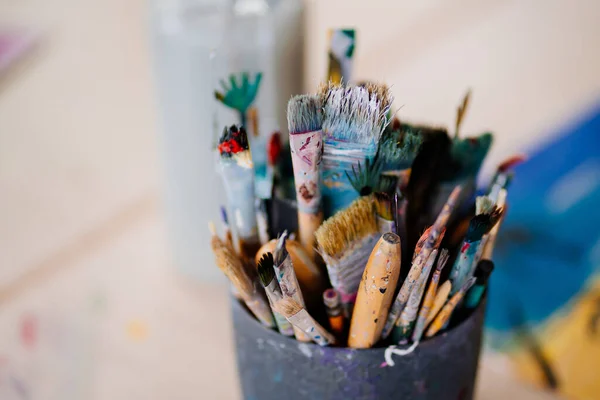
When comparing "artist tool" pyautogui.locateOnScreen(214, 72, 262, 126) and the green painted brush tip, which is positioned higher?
"artist tool" pyautogui.locateOnScreen(214, 72, 262, 126)

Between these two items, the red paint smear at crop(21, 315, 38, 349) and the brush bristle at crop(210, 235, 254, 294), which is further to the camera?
the red paint smear at crop(21, 315, 38, 349)

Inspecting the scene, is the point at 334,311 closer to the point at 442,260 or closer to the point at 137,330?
the point at 442,260

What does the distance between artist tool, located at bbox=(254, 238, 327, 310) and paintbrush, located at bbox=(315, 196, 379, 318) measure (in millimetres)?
12

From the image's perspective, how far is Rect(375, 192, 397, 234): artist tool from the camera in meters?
0.24

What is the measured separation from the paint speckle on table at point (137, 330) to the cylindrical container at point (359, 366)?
0.18 m

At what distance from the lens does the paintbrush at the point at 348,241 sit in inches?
9.3

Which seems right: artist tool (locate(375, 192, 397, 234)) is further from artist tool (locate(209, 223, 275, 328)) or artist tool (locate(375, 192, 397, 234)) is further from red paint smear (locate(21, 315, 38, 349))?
red paint smear (locate(21, 315, 38, 349))

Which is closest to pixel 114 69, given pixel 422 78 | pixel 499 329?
pixel 422 78

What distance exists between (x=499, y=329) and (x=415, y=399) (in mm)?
204

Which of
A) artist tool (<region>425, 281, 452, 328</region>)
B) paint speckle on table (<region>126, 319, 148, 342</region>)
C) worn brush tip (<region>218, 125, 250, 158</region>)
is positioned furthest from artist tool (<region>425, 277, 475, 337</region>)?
paint speckle on table (<region>126, 319, 148, 342</region>)

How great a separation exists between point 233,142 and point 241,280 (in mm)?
57

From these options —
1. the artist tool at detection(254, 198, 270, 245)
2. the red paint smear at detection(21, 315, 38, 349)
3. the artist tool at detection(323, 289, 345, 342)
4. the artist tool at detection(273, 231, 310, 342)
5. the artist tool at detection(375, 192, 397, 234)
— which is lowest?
the red paint smear at detection(21, 315, 38, 349)

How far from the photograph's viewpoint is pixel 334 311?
253 mm

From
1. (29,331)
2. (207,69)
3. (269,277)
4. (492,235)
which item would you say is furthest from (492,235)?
(29,331)
